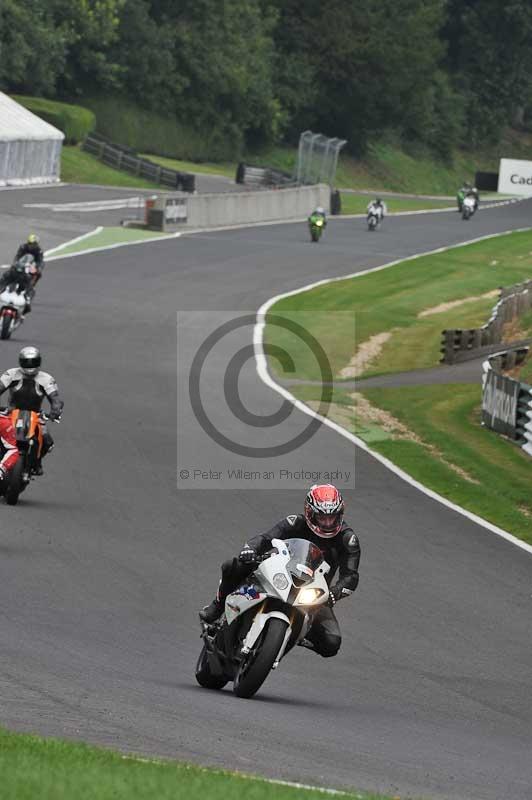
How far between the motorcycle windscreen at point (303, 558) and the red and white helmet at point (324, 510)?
31 cm

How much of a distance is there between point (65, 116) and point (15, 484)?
6672 centimetres

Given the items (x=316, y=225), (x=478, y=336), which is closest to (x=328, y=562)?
(x=478, y=336)

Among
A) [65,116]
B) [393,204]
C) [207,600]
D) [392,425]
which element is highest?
[65,116]

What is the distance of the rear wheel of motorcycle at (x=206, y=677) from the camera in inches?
448

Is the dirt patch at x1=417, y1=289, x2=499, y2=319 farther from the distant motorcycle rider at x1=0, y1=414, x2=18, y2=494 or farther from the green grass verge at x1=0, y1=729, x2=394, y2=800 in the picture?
the green grass verge at x1=0, y1=729, x2=394, y2=800

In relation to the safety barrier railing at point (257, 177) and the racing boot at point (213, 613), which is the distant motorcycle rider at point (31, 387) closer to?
the racing boot at point (213, 613)

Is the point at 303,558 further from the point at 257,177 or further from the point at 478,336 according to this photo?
the point at 257,177

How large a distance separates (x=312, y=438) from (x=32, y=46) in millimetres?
64797

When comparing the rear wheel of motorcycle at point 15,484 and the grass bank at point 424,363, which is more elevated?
the rear wheel of motorcycle at point 15,484

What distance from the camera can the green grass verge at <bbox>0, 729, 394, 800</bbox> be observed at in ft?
24.5

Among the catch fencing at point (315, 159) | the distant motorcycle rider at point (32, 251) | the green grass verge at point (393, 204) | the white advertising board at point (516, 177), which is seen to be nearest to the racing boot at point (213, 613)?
the distant motorcycle rider at point (32, 251)

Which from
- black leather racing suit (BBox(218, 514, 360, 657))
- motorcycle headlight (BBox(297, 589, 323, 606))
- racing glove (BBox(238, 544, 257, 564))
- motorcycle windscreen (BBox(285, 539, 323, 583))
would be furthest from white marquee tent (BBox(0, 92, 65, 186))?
motorcycle headlight (BBox(297, 589, 323, 606))

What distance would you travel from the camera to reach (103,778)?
25.5ft

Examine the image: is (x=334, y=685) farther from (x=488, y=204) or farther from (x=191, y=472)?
(x=488, y=204)
